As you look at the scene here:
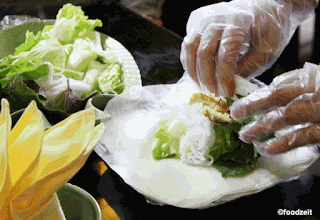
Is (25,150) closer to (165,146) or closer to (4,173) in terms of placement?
(4,173)

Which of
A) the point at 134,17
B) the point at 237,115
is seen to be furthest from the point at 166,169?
the point at 134,17

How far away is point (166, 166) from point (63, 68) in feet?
1.78

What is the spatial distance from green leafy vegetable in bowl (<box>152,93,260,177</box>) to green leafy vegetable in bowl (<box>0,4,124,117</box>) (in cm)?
26

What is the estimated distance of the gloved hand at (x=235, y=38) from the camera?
0.79 m

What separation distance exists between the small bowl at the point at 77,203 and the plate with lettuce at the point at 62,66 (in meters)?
0.42

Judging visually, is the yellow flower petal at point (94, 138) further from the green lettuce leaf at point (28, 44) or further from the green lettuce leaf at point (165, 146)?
the green lettuce leaf at point (28, 44)

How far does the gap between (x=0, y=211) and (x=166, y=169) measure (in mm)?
476

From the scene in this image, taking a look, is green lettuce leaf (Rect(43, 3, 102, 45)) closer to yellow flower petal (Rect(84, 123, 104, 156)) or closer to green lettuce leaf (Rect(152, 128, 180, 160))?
green lettuce leaf (Rect(152, 128, 180, 160))

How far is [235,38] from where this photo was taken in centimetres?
79

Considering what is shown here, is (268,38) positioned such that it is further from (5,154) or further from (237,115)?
(5,154)

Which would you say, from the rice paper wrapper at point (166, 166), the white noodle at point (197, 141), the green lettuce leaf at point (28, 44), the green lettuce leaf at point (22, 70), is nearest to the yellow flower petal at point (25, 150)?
the rice paper wrapper at point (166, 166)

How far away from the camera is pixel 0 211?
0.95ft

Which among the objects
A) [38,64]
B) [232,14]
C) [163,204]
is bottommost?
[163,204]

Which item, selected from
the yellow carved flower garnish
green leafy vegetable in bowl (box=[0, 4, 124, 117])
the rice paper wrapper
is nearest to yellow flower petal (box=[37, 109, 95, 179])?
the yellow carved flower garnish
